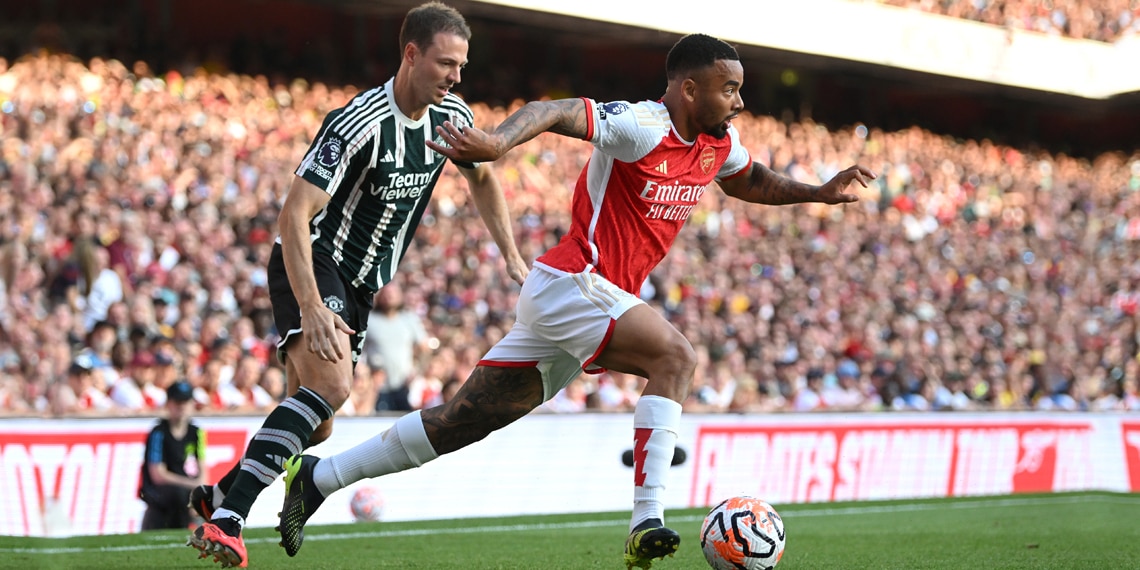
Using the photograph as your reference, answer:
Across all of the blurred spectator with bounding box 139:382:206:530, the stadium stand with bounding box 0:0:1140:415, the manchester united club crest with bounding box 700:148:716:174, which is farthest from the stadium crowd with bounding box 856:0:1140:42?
the manchester united club crest with bounding box 700:148:716:174

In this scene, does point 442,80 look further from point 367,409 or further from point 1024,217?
point 1024,217

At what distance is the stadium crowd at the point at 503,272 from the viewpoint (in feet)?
40.9

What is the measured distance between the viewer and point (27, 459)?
9.90 m

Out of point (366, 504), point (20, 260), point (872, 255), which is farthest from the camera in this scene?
point (872, 255)

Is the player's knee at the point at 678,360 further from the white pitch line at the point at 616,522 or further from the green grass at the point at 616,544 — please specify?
the white pitch line at the point at 616,522

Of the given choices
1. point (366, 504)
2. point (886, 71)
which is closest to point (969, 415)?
point (366, 504)

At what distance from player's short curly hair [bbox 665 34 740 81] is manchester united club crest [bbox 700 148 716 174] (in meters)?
0.38

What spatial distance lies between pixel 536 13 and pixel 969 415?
12626 millimetres

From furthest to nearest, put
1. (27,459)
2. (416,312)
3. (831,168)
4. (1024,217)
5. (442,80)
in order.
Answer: (1024,217)
(831,168)
(416,312)
(27,459)
(442,80)

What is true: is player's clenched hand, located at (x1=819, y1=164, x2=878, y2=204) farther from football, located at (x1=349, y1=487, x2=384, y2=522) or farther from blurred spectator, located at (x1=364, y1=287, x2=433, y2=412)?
blurred spectator, located at (x1=364, y1=287, x2=433, y2=412)

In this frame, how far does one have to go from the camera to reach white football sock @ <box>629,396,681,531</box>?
5.60m

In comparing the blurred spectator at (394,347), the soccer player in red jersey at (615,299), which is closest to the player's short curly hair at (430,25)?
the soccer player in red jersey at (615,299)

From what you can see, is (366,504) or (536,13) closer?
(366,504)

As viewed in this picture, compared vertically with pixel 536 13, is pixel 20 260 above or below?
below
